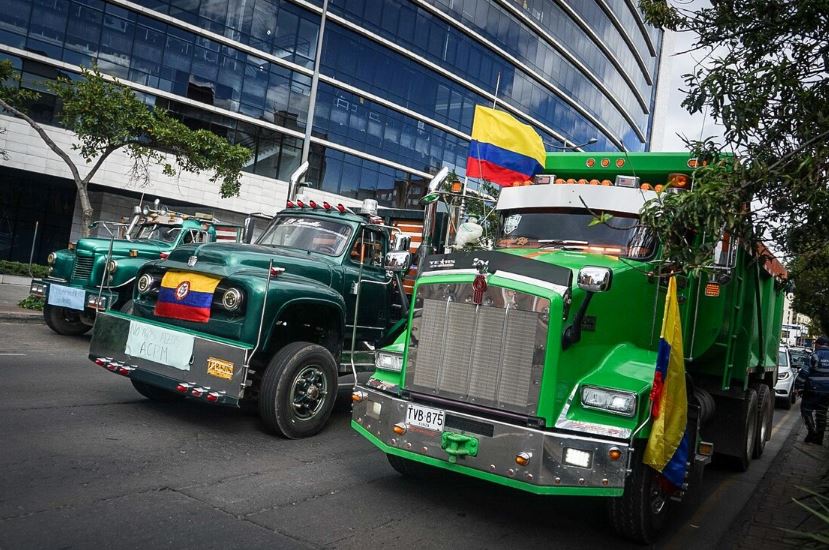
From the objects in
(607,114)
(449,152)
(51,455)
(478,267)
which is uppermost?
(607,114)

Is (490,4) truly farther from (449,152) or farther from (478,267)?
(478,267)

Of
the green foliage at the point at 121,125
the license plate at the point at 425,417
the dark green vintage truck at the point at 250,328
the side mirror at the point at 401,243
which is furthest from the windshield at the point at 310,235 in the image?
the green foliage at the point at 121,125

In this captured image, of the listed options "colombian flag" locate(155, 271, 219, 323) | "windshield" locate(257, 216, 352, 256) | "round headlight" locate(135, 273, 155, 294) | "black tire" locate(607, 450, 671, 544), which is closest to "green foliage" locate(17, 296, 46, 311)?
"windshield" locate(257, 216, 352, 256)

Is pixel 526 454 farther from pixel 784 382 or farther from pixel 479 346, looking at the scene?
pixel 784 382

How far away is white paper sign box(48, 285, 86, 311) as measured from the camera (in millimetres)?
11625

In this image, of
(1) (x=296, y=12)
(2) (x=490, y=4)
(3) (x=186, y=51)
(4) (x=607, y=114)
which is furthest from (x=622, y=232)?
(4) (x=607, y=114)

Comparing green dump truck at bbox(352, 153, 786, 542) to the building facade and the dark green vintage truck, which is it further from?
the building facade

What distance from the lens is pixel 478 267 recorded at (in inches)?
201

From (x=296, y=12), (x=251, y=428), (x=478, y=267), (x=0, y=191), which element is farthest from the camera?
(x=296, y=12)

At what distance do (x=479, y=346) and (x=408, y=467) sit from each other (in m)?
1.62

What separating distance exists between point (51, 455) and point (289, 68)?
2800cm

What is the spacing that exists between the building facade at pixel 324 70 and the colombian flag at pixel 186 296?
626 inches

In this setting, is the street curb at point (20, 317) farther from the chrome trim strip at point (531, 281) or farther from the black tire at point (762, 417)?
the black tire at point (762, 417)

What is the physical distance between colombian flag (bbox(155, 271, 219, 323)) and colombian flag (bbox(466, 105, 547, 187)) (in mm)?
3411
